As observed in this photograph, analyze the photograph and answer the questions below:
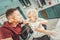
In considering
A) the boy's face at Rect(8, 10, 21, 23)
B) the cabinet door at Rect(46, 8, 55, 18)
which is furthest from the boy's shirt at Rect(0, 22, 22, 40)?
the cabinet door at Rect(46, 8, 55, 18)

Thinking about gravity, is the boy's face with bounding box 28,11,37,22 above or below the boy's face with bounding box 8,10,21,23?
below

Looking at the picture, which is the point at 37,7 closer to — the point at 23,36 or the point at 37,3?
the point at 37,3

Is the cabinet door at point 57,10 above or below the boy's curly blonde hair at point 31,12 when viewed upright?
below

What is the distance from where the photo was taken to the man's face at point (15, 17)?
781mm

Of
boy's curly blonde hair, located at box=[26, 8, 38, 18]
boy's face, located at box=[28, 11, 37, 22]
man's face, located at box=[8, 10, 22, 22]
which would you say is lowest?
boy's face, located at box=[28, 11, 37, 22]

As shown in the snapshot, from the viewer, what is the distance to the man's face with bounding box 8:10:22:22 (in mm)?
781

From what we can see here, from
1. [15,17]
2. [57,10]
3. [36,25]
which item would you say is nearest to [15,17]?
[15,17]

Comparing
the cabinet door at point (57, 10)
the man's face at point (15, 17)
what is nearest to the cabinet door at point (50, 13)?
the cabinet door at point (57, 10)

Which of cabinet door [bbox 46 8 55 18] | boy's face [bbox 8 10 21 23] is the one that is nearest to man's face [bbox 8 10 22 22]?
boy's face [bbox 8 10 21 23]

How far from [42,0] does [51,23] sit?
115mm

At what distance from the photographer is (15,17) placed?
0.79m

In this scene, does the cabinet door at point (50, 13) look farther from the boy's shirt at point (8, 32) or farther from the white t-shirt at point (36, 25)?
the boy's shirt at point (8, 32)

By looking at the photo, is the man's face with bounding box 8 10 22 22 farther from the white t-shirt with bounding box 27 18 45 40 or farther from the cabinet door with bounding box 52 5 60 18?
the cabinet door with bounding box 52 5 60 18

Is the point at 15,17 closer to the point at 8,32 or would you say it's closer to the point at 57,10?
the point at 8,32
